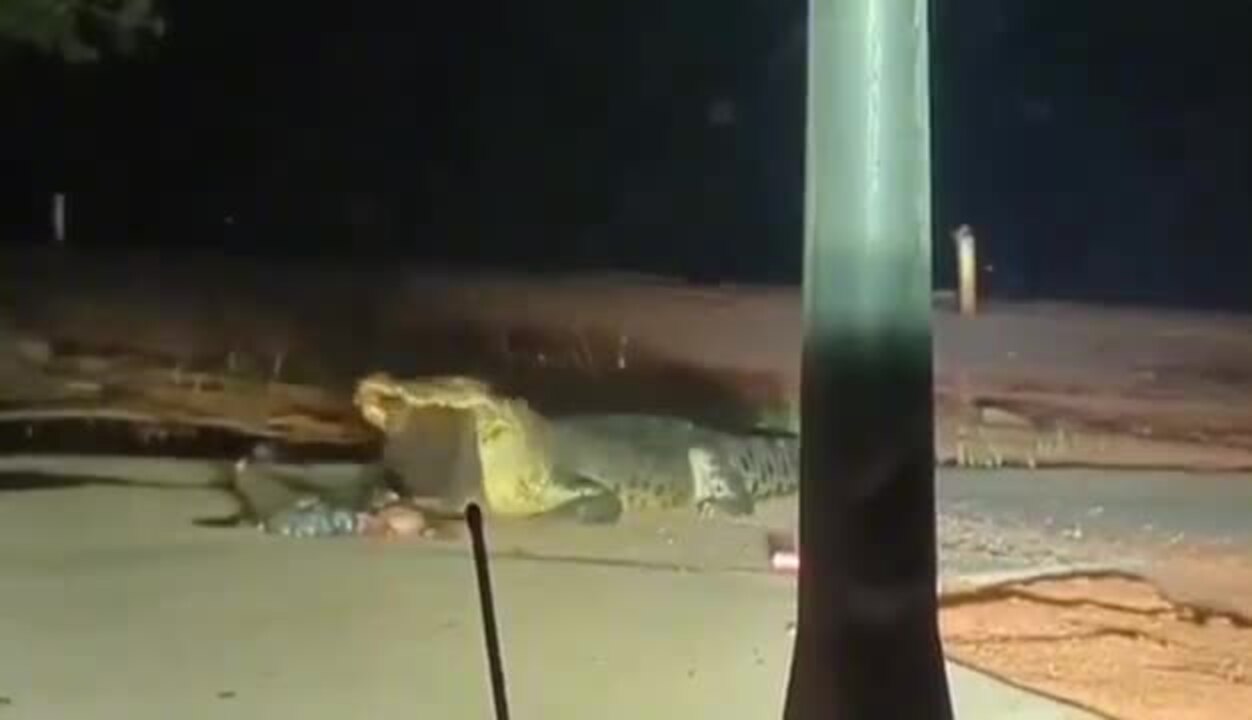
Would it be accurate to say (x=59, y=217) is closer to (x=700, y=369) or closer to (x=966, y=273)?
(x=966, y=273)

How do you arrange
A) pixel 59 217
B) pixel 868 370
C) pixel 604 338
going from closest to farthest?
pixel 868 370 → pixel 604 338 → pixel 59 217

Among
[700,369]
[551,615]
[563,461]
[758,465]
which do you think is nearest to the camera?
[551,615]

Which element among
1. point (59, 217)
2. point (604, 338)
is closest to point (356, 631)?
point (604, 338)

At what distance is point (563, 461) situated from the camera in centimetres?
1300

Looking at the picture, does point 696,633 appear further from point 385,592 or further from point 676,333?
point 676,333

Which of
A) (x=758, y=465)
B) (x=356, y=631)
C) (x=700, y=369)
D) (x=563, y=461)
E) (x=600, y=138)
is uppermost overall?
(x=356, y=631)

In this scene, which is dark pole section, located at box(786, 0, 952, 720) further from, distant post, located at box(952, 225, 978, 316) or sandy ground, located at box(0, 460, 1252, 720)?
distant post, located at box(952, 225, 978, 316)

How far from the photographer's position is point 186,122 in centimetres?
3931

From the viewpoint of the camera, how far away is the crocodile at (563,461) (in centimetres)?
1264

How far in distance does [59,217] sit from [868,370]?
3112 centimetres

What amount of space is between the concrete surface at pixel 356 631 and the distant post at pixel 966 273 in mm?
15139

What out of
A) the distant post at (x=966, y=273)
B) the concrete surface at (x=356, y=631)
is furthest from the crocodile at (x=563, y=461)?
the distant post at (x=966, y=273)

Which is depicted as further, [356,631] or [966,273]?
[966,273]

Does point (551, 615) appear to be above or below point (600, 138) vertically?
above
